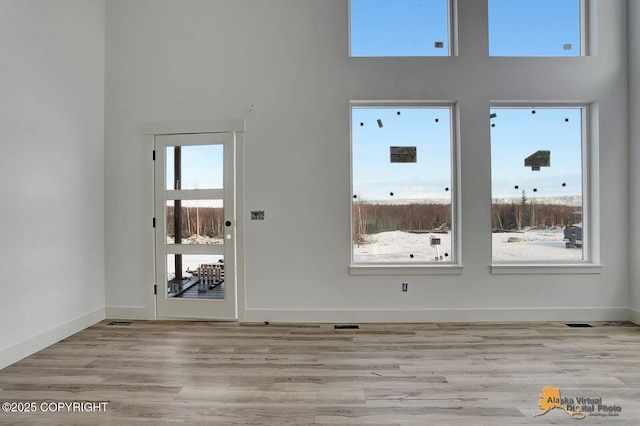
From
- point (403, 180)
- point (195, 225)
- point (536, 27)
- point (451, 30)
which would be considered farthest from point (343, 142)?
point (536, 27)

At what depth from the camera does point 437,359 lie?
286 centimetres

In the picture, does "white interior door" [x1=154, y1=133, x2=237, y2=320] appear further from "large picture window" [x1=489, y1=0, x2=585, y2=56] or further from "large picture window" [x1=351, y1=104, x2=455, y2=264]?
"large picture window" [x1=489, y1=0, x2=585, y2=56]

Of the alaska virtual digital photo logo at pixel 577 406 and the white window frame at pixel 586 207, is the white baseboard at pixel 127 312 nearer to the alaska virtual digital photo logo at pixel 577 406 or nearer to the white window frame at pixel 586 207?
the alaska virtual digital photo logo at pixel 577 406

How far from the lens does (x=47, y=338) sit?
3.20m

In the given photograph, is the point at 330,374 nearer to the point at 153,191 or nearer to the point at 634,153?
the point at 153,191

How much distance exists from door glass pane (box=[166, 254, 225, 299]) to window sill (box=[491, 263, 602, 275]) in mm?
3103

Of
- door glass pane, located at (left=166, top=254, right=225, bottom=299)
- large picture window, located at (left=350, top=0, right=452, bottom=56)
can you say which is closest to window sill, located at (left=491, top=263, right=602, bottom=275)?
large picture window, located at (left=350, top=0, right=452, bottom=56)

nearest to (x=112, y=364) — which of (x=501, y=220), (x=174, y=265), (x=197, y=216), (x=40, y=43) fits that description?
(x=174, y=265)

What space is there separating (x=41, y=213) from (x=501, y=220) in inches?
187

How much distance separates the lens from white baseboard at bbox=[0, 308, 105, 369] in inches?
111

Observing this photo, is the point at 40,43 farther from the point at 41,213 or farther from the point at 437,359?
the point at 437,359

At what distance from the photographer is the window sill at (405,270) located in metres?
3.83

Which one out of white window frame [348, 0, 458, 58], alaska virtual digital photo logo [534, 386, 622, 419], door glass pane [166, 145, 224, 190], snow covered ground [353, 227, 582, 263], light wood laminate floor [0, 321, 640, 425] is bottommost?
alaska virtual digital photo logo [534, 386, 622, 419]

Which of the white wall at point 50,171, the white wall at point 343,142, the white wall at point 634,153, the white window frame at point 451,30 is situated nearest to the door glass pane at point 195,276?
the white wall at point 343,142
